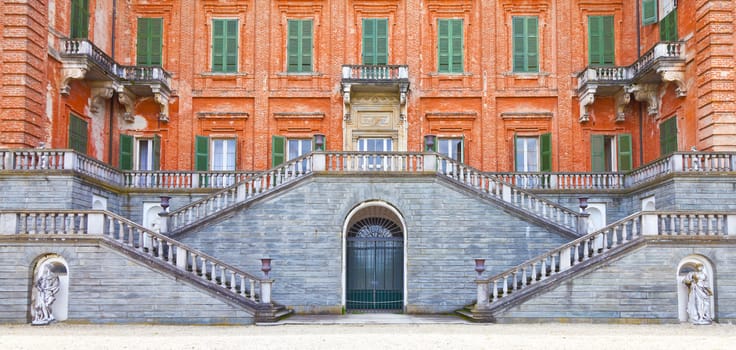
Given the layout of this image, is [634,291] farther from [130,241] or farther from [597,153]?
[130,241]

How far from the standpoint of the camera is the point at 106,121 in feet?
85.3

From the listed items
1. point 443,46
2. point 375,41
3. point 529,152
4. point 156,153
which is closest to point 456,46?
point 443,46

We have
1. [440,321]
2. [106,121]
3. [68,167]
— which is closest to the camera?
[440,321]

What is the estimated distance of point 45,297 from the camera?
16.5 metres

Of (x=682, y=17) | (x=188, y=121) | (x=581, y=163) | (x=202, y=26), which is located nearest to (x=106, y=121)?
(x=188, y=121)

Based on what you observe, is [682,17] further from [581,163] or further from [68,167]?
[68,167]

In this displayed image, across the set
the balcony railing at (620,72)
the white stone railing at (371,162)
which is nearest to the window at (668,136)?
the balcony railing at (620,72)

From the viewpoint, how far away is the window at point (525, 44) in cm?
2695

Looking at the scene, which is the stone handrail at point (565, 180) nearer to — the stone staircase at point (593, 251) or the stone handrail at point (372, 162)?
the stone handrail at point (372, 162)

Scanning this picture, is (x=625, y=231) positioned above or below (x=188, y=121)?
below

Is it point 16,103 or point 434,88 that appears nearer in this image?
point 16,103

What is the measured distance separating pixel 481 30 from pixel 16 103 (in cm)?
1607

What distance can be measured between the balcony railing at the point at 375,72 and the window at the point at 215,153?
201 inches

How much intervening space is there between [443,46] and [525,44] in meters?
3.09
